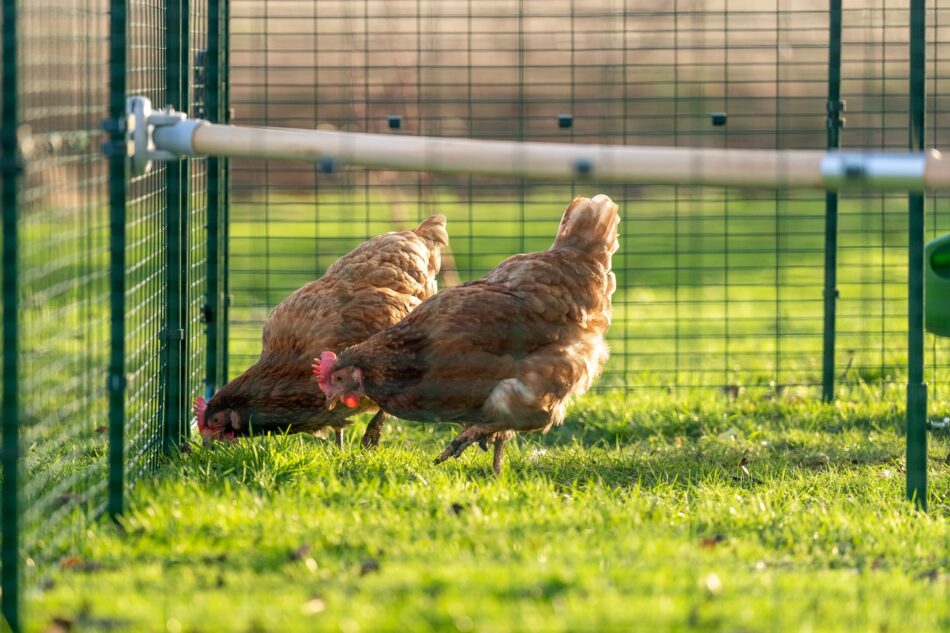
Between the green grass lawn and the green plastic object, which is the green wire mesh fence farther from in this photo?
the green plastic object

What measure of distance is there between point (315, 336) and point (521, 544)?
2.48 metres

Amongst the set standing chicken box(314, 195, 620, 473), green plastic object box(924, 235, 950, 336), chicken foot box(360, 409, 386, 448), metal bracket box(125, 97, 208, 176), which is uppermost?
metal bracket box(125, 97, 208, 176)

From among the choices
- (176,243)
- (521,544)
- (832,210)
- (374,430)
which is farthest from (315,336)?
(832,210)

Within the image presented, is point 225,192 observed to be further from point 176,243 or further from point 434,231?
point 176,243

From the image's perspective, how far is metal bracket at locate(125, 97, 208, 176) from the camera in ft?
15.5

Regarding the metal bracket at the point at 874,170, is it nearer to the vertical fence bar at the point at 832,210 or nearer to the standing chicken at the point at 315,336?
the standing chicken at the point at 315,336

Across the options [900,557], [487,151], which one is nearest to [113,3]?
[487,151]

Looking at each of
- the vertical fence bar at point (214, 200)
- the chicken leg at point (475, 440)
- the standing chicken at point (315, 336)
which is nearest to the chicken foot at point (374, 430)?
the standing chicken at point (315, 336)

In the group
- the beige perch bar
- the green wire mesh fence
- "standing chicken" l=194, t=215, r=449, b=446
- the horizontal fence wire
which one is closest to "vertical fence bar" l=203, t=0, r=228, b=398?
the green wire mesh fence

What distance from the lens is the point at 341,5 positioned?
30.3 feet

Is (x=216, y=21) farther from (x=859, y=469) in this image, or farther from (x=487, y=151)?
(x=859, y=469)

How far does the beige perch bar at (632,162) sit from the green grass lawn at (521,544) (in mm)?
1248

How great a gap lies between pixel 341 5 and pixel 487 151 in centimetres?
531

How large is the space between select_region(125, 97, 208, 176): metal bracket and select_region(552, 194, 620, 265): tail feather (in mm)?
2468
